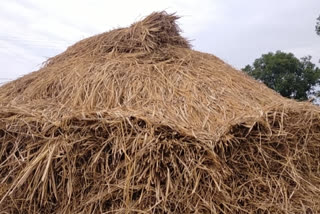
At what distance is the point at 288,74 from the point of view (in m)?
15.9

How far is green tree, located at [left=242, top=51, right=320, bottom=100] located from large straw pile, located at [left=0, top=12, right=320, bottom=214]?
14309 mm

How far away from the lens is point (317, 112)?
204cm

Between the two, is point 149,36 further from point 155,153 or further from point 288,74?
point 288,74

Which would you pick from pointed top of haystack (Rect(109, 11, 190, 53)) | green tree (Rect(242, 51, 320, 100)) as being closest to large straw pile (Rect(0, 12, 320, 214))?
pointed top of haystack (Rect(109, 11, 190, 53))

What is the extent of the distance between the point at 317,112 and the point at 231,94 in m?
0.61

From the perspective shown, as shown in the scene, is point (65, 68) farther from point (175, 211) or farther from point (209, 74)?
point (175, 211)

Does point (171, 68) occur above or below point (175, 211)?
above

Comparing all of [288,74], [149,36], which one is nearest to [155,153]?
[149,36]

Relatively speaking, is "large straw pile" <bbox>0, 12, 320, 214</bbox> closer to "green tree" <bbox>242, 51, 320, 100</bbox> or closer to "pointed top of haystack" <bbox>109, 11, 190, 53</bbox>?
"pointed top of haystack" <bbox>109, 11, 190, 53</bbox>

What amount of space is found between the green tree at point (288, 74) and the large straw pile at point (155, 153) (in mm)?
14309

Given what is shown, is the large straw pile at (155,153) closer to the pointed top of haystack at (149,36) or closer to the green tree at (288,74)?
the pointed top of haystack at (149,36)

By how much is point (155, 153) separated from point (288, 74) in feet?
52.2

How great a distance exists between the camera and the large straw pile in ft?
5.32

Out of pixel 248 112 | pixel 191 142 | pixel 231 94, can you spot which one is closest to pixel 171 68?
pixel 231 94
